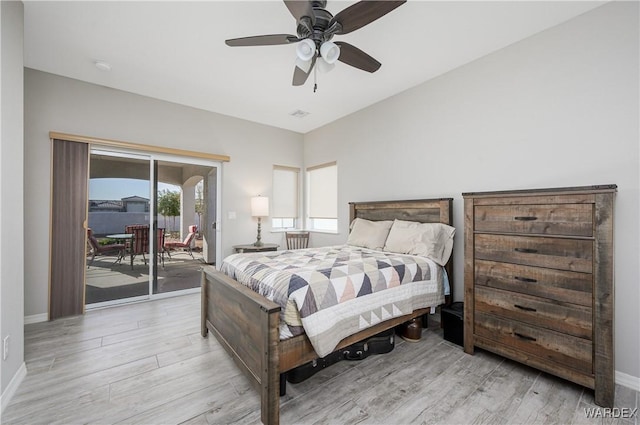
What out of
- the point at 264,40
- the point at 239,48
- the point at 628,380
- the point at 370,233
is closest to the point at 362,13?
the point at 264,40

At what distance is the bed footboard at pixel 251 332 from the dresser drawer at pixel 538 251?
186 centimetres

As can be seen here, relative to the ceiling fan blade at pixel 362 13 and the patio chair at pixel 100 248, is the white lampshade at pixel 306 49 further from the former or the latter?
the patio chair at pixel 100 248

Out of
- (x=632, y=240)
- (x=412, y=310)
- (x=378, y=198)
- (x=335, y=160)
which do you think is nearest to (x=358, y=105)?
(x=335, y=160)

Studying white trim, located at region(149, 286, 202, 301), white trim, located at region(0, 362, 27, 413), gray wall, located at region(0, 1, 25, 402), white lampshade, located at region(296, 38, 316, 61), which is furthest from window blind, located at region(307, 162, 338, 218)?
white trim, located at region(0, 362, 27, 413)

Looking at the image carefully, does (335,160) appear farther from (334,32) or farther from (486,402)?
(486,402)

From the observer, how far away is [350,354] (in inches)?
87.2

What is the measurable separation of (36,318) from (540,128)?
221 inches

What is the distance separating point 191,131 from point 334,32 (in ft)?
10.2

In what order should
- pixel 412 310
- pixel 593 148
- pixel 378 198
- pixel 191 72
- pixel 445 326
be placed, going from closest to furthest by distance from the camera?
pixel 593 148, pixel 412 310, pixel 445 326, pixel 191 72, pixel 378 198

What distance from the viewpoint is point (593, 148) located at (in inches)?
85.2

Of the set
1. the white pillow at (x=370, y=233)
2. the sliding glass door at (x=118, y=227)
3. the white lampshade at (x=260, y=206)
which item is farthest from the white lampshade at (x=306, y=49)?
the sliding glass door at (x=118, y=227)

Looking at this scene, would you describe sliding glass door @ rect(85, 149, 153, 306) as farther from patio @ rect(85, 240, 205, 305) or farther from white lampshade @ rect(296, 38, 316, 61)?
white lampshade @ rect(296, 38, 316, 61)

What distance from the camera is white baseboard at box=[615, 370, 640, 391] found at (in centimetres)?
195

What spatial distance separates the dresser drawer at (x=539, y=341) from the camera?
1.83 meters
